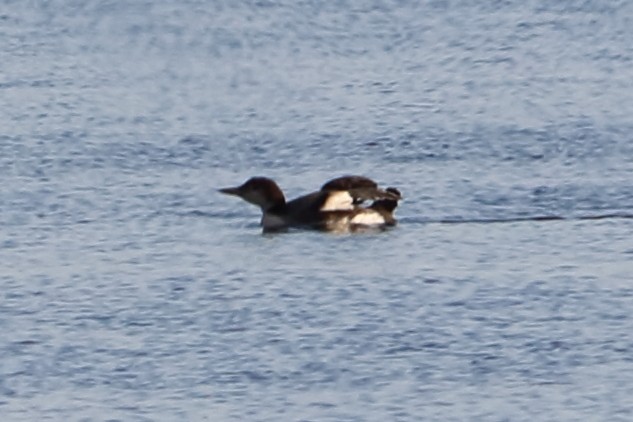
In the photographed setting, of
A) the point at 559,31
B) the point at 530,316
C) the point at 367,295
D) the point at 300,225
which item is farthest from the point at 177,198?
the point at 559,31

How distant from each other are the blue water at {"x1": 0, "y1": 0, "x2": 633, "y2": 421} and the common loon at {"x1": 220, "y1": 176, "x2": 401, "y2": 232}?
0.15 metres

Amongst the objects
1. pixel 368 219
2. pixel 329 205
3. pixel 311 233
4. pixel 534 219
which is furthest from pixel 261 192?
pixel 534 219

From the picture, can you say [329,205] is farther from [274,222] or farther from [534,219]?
[534,219]

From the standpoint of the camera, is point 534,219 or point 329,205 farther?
point 329,205

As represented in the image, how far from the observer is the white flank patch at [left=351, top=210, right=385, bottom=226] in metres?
15.7

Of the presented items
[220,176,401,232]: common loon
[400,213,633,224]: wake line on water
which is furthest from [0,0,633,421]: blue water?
[220,176,401,232]: common loon

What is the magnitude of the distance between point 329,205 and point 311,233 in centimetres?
37

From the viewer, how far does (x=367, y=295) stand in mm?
13266

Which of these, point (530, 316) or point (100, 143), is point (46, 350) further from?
point (100, 143)

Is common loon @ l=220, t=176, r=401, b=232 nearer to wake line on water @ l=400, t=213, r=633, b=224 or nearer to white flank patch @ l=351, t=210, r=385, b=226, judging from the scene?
white flank patch @ l=351, t=210, r=385, b=226

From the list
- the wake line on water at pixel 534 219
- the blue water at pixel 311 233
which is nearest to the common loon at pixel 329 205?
the blue water at pixel 311 233

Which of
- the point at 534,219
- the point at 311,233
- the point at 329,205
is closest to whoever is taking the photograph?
the point at 534,219

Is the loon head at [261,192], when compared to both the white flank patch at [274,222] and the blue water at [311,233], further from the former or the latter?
the blue water at [311,233]

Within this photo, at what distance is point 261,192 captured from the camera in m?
15.9
